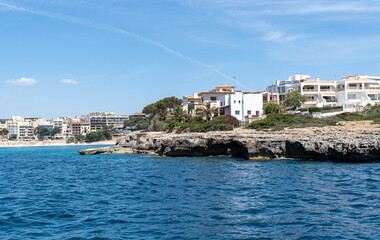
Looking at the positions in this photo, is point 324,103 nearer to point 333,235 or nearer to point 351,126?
point 351,126

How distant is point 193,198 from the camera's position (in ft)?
72.2

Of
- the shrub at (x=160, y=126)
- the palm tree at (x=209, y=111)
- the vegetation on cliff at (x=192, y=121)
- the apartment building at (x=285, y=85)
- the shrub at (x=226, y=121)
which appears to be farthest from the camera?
the apartment building at (x=285, y=85)

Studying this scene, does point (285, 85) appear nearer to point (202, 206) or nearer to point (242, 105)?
point (242, 105)

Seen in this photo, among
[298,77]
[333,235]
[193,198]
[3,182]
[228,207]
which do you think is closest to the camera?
[333,235]

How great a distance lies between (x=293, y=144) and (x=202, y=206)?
82.6ft

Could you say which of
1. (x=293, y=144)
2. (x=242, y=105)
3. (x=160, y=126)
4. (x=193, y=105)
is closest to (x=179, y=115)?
(x=160, y=126)

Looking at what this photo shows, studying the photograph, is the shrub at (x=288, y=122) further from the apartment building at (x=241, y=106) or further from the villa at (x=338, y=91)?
the villa at (x=338, y=91)

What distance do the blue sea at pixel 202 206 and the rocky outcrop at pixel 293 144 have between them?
6016 mm

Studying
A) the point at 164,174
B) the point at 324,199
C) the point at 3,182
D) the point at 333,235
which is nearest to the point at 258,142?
the point at 164,174

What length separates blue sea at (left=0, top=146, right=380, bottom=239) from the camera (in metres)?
15.6

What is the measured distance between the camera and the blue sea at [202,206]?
51.3ft

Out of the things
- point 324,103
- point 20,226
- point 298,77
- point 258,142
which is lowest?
point 20,226

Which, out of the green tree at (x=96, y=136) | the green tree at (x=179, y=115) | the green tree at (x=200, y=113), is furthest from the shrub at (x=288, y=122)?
the green tree at (x=96, y=136)

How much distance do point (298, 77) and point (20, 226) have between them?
89.3 meters
